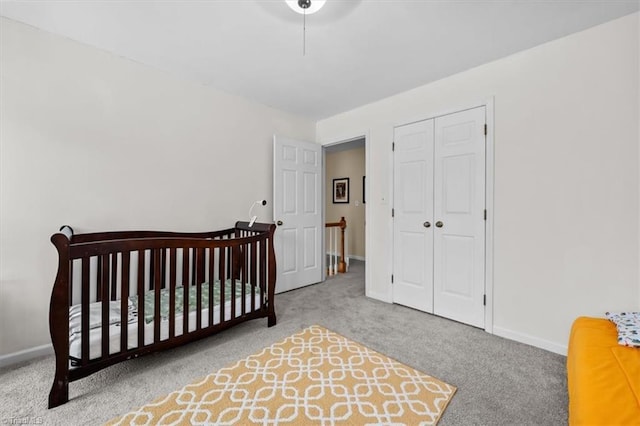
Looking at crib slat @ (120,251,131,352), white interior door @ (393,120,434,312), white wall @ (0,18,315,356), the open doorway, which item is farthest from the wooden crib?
the open doorway

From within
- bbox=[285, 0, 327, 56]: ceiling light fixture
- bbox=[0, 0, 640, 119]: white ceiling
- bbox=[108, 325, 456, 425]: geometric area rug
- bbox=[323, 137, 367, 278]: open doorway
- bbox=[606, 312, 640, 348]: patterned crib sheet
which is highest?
bbox=[0, 0, 640, 119]: white ceiling

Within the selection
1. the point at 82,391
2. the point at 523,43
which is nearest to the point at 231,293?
the point at 82,391

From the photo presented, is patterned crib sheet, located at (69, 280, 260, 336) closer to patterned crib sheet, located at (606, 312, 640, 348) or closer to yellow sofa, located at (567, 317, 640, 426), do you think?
yellow sofa, located at (567, 317, 640, 426)

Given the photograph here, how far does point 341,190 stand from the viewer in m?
5.84

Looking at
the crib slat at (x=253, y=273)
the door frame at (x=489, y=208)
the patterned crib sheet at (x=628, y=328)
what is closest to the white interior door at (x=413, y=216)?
the door frame at (x=489, y=208)

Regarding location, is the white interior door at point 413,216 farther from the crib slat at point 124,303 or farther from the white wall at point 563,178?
the crib slat at point 124,303

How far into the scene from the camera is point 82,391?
1553mm

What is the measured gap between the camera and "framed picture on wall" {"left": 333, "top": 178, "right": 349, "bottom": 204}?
18.8ft

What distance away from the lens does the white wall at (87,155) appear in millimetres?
1874

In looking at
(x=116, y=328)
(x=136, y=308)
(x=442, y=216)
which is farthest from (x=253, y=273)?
(x=442, y=216)

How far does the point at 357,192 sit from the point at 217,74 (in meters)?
3.55

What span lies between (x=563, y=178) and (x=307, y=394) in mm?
2261

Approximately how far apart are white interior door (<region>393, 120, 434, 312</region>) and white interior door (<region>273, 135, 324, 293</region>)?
1.13 meters

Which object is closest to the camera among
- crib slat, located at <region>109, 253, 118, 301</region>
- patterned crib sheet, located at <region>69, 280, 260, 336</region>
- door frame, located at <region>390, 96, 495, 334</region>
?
patterned crib sheet, located at <region>69, 280, 260, 336</region>
